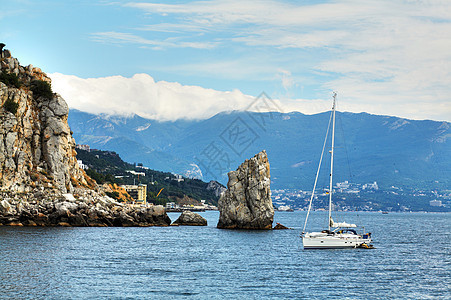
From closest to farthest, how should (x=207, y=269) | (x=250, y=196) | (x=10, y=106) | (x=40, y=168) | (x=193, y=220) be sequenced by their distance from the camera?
(x=207, y=269) → (x=250, y=196) → (x=10, y=106) → (x=40, y=168) → (x=193, y=220)

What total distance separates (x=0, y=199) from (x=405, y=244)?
224ft

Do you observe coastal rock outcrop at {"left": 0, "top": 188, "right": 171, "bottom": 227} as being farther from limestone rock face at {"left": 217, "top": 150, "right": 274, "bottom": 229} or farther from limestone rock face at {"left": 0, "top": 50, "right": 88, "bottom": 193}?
limestone rock face at {"left": 217, "top": 150, "right": 274, "bottom": 229}

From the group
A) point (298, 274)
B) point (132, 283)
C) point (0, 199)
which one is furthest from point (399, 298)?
point (0, 199)

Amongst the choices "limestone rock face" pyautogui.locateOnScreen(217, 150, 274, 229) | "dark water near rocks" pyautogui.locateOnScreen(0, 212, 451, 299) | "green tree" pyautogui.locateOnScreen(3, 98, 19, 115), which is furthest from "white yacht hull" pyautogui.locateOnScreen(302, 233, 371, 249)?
"green tree" pyautogui.locateOnScreen(3, 98, 19, 115)

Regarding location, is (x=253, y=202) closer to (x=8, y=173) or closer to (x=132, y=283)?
(x=8, y=173)

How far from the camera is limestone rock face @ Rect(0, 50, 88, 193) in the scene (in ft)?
341

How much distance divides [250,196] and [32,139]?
44678mm

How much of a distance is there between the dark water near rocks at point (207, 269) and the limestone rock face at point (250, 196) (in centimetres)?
1627

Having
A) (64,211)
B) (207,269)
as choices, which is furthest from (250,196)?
(207,269)

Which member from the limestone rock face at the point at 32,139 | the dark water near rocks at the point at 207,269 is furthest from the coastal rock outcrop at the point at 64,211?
the dark water near rocks at the point at 207,269

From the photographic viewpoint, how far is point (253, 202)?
104000 millimetres

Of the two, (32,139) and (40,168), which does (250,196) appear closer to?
(40,168)

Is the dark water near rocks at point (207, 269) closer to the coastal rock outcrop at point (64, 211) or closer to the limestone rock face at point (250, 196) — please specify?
the coastal rock outcrop at point (64, 211)

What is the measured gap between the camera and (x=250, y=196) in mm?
103750
